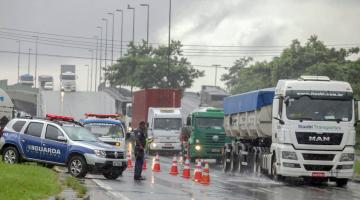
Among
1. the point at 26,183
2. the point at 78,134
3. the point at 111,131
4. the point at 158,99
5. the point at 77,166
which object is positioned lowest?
the point at 26,183

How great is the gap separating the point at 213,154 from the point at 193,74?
63.4 meters

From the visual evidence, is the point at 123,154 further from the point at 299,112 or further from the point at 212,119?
the point at 212,119

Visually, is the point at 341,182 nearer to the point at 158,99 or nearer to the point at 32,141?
the point at 32,141

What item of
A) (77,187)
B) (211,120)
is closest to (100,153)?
(77,187)

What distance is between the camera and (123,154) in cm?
2759

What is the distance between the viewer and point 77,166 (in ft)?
87.3

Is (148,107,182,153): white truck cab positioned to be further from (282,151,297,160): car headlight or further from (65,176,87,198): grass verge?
(65,176,87,198): grass verge

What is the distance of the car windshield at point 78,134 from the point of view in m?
27.3

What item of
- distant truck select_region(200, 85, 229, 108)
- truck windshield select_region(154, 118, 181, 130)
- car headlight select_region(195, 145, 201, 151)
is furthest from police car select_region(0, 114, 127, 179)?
distant truck select_region(200, 85, 229, 108)

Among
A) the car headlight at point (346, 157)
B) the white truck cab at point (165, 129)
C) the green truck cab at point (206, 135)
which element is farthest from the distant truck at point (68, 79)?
the car headlight at point (346, 157)

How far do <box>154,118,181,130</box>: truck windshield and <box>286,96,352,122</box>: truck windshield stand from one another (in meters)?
25.7

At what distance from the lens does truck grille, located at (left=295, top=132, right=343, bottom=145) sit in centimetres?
2730

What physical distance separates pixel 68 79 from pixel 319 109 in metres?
60.3

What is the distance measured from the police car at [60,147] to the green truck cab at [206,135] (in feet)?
49.8
